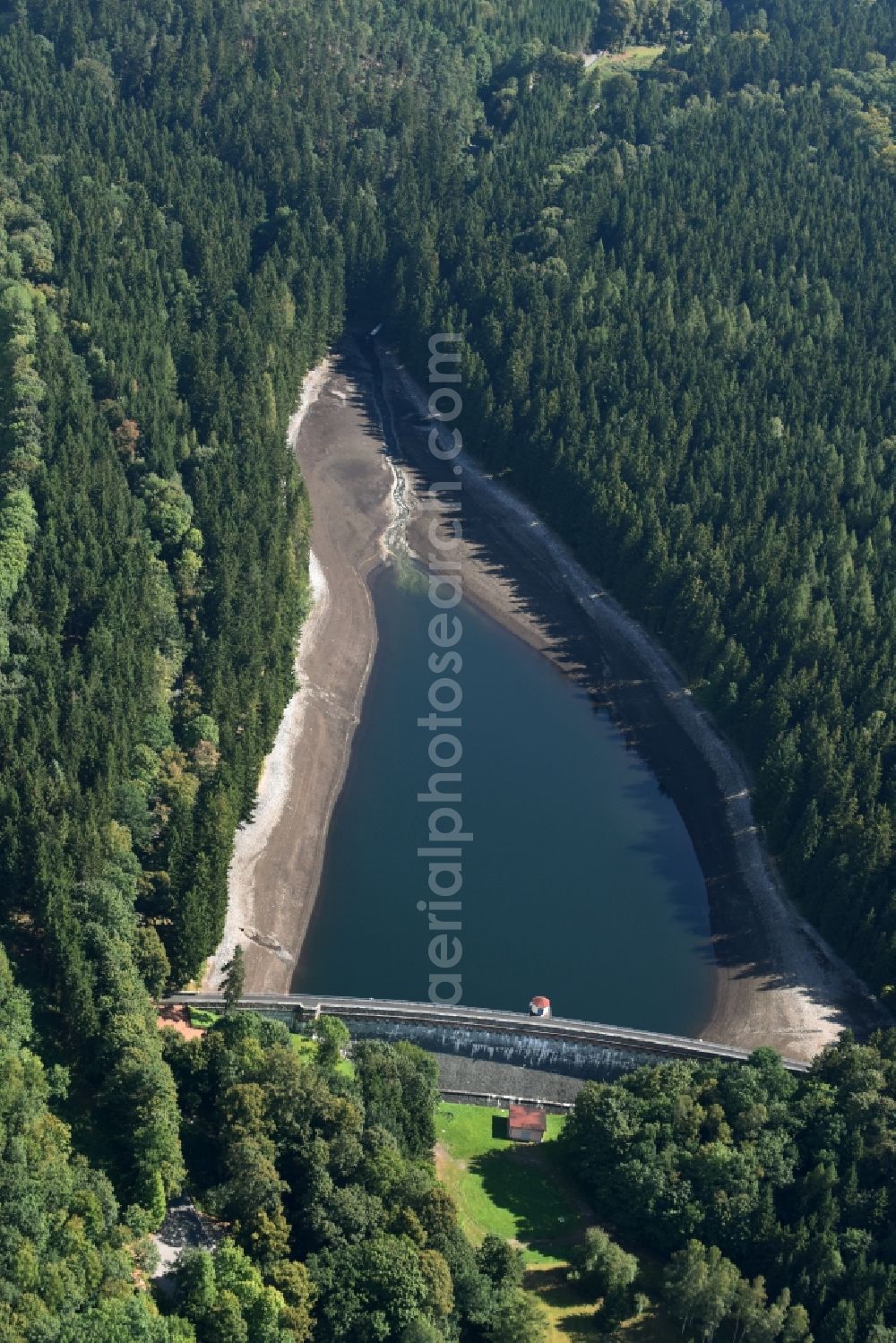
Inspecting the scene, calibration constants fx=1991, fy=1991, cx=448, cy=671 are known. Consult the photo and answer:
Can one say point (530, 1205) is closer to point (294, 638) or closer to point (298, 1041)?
point (298, 1041)

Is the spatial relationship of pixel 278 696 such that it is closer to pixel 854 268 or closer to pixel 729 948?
pixel 729 948

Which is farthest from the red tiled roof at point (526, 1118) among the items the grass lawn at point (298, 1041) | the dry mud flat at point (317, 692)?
the dry mud flat at point (317, 692)

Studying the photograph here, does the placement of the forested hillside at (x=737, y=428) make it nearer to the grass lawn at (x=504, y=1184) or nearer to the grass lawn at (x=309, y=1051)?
the grass lawn at (x=504, y=1184)

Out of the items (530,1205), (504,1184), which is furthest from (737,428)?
(530,1205)

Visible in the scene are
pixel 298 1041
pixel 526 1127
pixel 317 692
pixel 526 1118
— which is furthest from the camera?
pixel 317 692

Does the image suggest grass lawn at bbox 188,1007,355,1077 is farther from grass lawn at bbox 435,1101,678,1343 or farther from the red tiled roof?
the red tiled roof

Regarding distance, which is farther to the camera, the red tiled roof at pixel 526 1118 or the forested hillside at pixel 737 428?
the forested hillside at pixel 737 428

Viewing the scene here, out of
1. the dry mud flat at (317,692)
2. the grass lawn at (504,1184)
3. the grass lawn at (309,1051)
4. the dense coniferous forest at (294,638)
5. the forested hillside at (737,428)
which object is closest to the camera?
the dense coniferous forest at (294,638)
